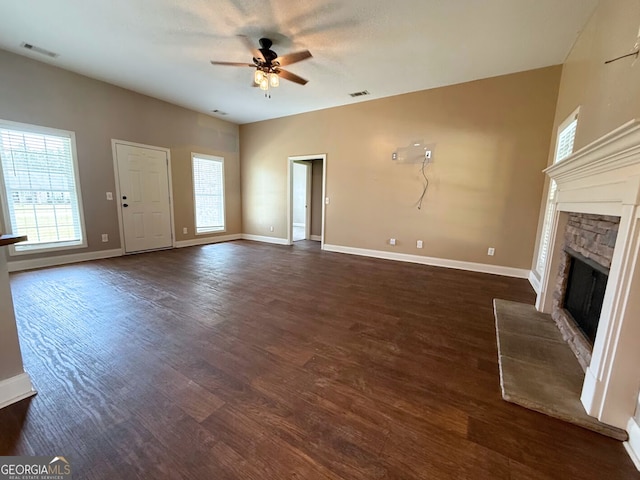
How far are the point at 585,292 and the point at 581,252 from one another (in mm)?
317

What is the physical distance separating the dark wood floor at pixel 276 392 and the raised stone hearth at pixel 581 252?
21.3 inches

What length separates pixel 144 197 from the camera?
4992 mm

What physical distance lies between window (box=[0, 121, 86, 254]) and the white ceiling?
1122 mm

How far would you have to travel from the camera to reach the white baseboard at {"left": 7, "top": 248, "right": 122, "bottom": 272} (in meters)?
3.71

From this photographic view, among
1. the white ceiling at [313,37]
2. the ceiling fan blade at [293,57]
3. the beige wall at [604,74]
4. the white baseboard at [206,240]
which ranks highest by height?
the white ceiling at [313,37]

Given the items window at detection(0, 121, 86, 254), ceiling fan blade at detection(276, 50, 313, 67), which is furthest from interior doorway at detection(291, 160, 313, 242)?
window at detection(0, 121, 86, 254)

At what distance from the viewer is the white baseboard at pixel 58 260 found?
371 centimetres

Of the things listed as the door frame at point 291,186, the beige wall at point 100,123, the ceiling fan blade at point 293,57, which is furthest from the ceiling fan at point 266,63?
the beige wall at point 100,123

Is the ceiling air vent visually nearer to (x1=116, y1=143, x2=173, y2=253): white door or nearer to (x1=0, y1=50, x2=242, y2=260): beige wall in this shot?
(x1=0, y1=50, x2=242, y2=260): beige wall

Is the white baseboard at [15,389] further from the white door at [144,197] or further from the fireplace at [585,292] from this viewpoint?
the white door at [144,197]

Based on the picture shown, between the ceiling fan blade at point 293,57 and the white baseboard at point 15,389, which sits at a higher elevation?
the ceiling fan blade at point 293,57

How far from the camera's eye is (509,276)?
3.95 meters

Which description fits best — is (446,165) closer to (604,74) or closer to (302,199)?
(604,74)

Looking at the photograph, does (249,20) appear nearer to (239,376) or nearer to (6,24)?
(6,24)
